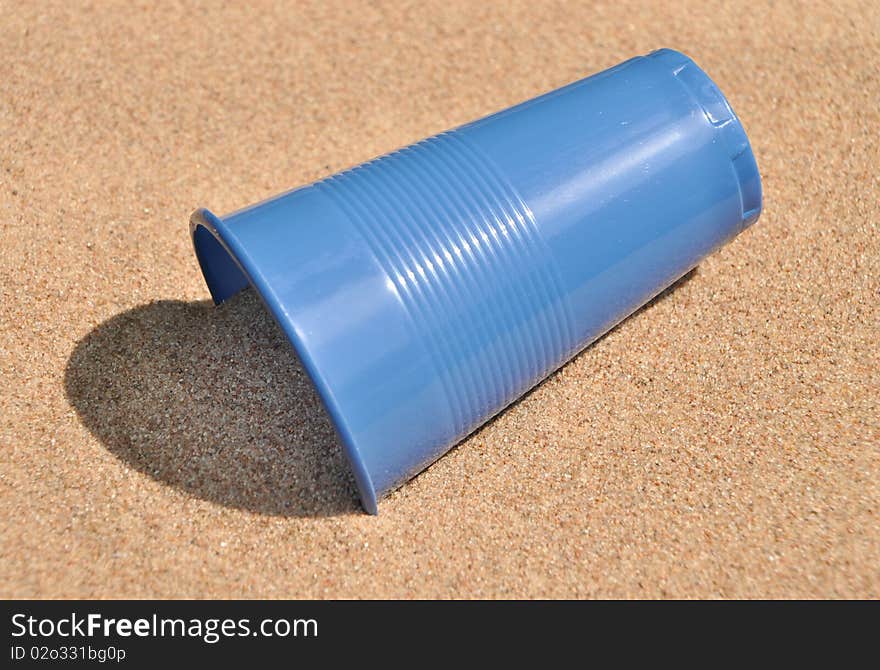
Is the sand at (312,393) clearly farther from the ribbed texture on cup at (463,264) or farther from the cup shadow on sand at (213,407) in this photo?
the ribbed texture on cup at (463,264)

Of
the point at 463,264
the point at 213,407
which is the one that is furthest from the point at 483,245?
the point at 213,407

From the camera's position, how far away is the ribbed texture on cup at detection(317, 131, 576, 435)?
1604 millimetres

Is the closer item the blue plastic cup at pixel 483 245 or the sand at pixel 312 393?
the blue plastic cup at pixel 483 245

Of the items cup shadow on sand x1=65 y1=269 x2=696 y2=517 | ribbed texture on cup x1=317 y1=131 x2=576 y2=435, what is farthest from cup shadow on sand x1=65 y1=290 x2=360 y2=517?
ribbed texture on cup x1=317 y1=131 x2=576 y2=435

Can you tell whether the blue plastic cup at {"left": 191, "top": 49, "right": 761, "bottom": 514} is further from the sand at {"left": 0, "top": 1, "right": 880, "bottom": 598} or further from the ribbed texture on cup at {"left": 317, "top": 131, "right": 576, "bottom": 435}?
the sand at {"left": 0, "top": 1, "right": 880, "bottom": 598}

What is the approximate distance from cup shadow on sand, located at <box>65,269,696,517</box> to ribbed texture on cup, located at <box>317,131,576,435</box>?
370 millimetres

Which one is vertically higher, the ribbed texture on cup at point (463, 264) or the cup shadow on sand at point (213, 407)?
the ribbed texture on cup at point (463, 264)

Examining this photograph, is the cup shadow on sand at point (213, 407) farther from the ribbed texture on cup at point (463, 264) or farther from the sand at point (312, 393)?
the ribbed texture on cup at point (463, 264)

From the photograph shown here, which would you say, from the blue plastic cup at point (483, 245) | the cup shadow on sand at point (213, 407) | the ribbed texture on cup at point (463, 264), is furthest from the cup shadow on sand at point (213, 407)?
the ribbed texture on cup at point (463, 264)

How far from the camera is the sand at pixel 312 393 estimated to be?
1681 mm

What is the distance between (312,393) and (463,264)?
0.52m

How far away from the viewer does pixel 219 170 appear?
247 centimetres

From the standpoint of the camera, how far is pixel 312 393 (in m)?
1.94
